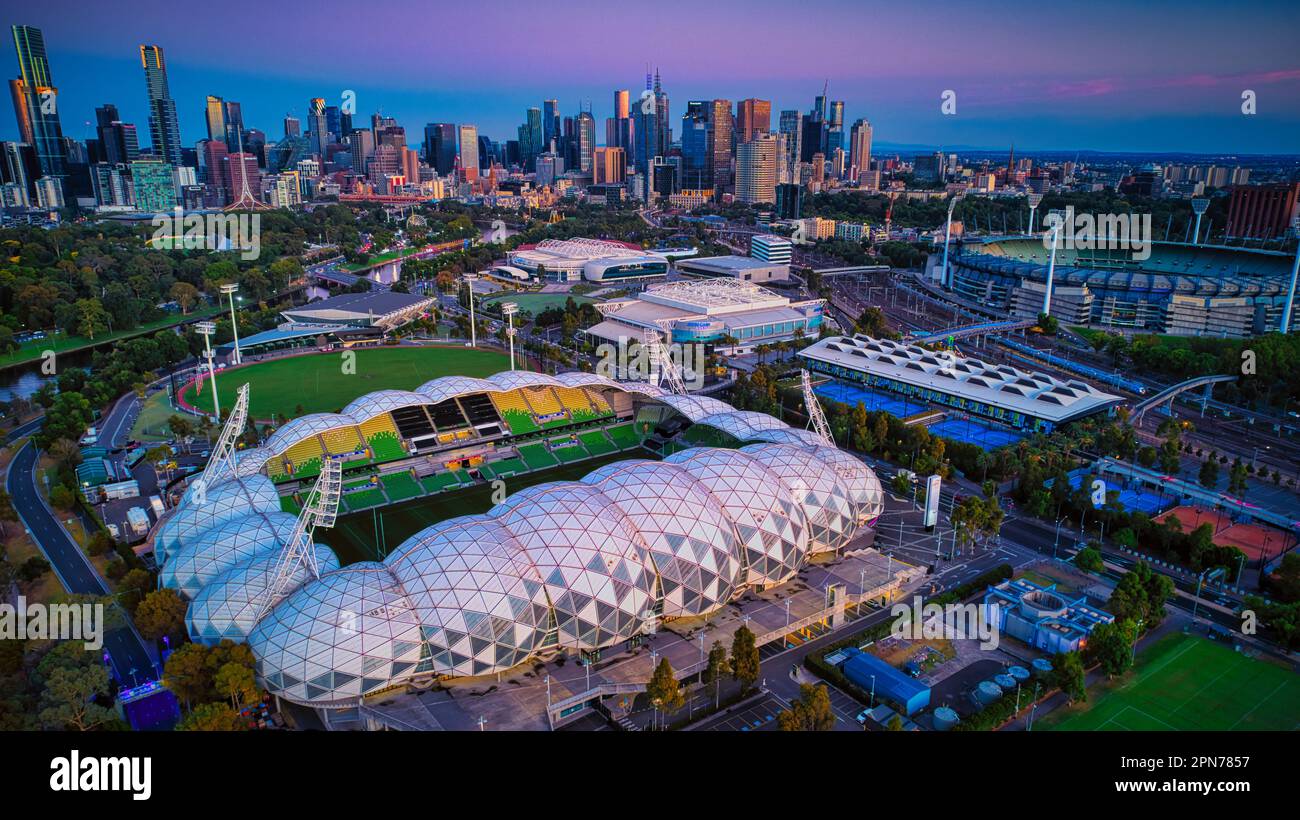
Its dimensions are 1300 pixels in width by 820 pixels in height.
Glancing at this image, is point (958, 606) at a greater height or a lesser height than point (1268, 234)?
lesser

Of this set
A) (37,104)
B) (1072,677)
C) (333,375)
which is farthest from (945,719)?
(37,104)

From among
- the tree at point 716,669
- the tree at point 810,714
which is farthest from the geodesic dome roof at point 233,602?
the tree at point 810,714

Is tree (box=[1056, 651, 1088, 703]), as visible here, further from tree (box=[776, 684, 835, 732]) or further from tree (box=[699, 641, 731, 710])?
tree (box=[699, 641, 731, 710])

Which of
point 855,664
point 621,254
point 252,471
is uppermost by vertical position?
point 621,254

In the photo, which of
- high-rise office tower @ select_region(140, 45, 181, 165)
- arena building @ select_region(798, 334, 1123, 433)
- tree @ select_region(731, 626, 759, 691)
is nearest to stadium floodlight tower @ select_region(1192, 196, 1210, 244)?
arena building @ select_region(798, 334, 1123, 433)

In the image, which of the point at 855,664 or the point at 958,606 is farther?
the point at 958,606

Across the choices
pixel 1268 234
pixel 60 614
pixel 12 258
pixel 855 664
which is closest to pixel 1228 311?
pixel 1268 234

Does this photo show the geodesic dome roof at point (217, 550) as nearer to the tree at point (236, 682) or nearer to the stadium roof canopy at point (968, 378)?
the tree at point (236, 682)
